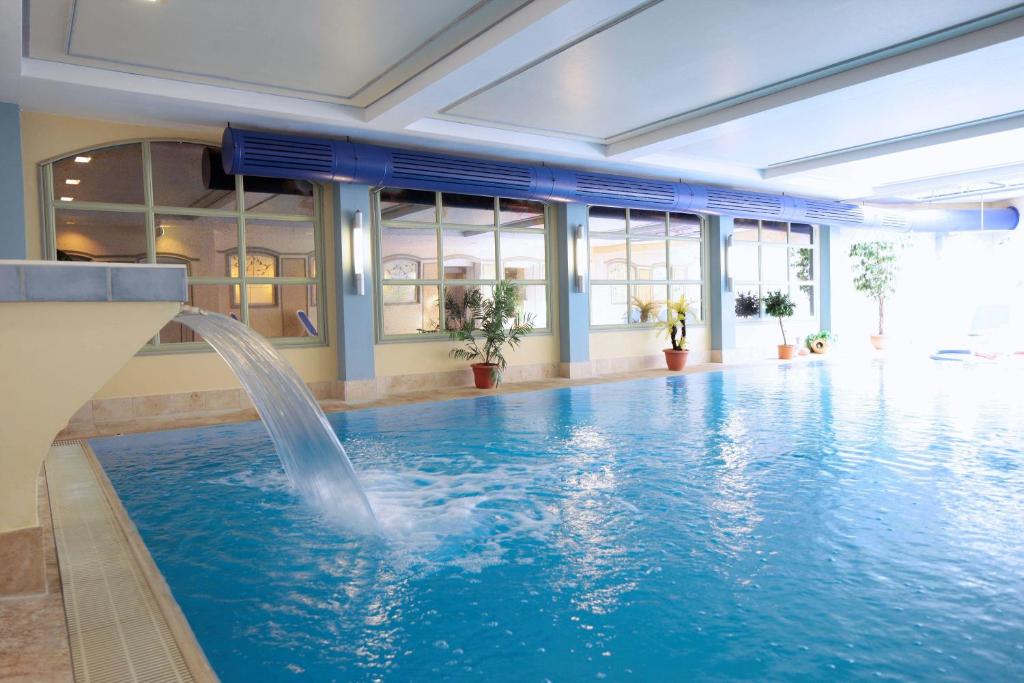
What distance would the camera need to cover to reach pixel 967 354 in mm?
11773

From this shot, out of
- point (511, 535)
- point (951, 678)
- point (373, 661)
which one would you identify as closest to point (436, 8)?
point (511, 535)

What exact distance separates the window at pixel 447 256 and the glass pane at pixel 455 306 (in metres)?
0.01

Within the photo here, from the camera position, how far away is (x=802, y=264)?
13797 mm

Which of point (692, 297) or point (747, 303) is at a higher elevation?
point (692, 297)

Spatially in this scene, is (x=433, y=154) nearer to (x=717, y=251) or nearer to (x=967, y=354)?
(x=717, y=251)

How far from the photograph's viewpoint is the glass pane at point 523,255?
980 cm

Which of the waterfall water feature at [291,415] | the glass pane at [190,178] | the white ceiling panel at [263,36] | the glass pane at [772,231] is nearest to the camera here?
the waterfall water feature at [291,415]

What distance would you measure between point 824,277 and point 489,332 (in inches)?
323

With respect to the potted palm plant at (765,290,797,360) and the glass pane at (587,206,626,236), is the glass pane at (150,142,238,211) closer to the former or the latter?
the glass pane at (587,206,626,236)

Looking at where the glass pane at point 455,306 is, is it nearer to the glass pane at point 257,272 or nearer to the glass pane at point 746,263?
the glass pane at point 257,272

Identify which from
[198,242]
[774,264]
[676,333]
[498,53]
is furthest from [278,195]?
[774,264]

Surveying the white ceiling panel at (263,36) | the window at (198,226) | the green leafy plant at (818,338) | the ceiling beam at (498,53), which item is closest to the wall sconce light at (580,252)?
the ceiling beam at (498,53)

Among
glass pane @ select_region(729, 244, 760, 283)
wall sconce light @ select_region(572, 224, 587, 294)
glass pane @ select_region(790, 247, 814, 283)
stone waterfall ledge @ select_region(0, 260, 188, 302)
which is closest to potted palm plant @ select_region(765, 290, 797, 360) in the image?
glass pane @ select_region(729, 244, 760, 283)

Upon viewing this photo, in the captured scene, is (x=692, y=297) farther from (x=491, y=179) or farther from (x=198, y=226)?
(x=198, y=226)
